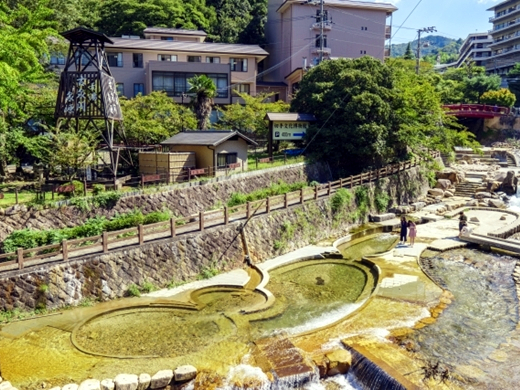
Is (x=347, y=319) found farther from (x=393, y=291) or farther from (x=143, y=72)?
(x=143, y=72)

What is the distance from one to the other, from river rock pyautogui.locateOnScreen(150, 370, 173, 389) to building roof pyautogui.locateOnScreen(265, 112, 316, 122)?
23524 mm

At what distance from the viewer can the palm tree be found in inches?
1362

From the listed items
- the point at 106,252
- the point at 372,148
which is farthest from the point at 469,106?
the point at 106,252

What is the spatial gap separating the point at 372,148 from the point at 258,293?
689 inches

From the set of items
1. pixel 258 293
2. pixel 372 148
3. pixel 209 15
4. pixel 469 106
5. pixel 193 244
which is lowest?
pixel 258 293

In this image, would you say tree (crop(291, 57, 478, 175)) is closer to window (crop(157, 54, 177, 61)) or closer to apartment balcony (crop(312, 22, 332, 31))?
window (crop(157, 54, 177, 61))

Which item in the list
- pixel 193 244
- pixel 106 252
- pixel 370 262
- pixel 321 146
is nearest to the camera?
pixel 106 252

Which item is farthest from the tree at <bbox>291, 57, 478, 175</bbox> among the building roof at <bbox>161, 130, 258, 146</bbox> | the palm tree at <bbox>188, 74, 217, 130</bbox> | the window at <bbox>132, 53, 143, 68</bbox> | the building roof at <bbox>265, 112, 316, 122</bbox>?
the window at <bbox>132, 53, 143, 68</bbox>

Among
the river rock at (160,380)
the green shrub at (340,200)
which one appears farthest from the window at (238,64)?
the river rock at (160,380)

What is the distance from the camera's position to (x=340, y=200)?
27.0 metres

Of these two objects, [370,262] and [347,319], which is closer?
[347,319]

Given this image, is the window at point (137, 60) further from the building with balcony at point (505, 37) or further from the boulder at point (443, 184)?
the building with balcony at point (505, 37)

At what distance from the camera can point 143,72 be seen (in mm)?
Answer: 43750

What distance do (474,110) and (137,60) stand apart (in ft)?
138
